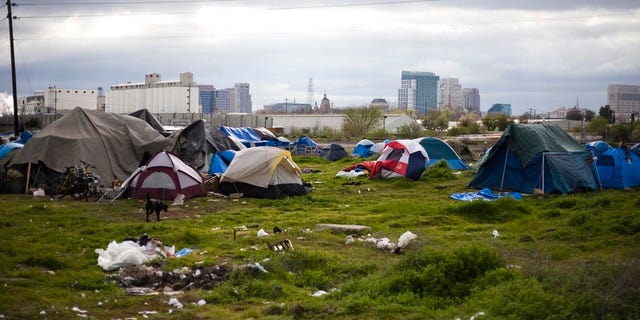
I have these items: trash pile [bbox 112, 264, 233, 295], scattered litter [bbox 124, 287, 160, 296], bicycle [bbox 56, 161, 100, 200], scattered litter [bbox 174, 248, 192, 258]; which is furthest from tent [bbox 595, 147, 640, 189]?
scattered litter [bbox 124, 287, 160, 296]

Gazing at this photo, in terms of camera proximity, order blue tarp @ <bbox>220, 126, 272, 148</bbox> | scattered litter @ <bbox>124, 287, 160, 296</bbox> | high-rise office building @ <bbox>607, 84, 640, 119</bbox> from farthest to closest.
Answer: high-rise office building @ <bbox>607, 84, 640, 119</bbox>, blue tarp @ <bbox>220, 126, 272, 148</bbox>, scattered litter @ <bbox>124, 287, 160, 296</bbox>

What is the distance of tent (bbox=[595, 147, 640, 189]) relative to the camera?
2236 cm

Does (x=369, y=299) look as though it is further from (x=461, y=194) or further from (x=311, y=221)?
(x=461, y=194)

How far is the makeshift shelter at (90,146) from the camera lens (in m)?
21.3

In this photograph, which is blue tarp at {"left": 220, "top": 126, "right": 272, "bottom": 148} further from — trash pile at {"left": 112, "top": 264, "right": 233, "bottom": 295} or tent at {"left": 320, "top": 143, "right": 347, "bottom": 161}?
trash pile at {"left": 112, "top": 264, "right": 233, "bottom": 295}

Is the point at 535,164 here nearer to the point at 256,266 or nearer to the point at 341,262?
the point at 341,262

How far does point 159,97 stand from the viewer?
8481 cm

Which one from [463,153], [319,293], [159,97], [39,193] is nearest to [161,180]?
[39,193]

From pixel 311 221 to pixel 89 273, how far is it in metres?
6.31

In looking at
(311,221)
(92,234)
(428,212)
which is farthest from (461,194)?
(92,234)

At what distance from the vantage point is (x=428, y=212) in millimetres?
16641

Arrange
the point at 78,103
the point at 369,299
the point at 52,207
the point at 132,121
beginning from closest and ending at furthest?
the point at 369,299, the point at 52,207, the point at 132,121, the point at 78,103

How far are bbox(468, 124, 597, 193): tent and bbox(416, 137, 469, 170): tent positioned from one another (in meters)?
6.67

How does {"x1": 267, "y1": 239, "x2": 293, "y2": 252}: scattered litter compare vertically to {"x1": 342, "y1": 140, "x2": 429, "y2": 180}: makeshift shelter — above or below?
below
